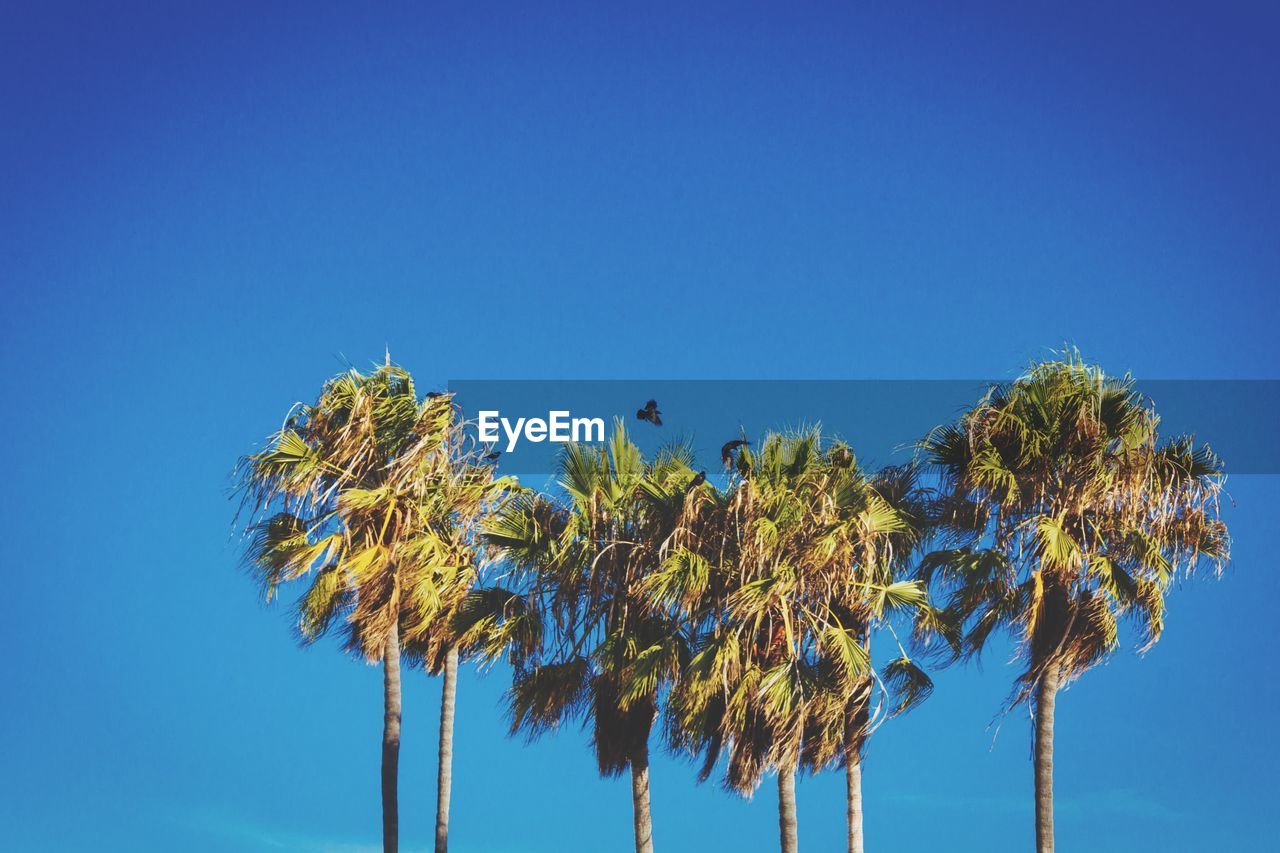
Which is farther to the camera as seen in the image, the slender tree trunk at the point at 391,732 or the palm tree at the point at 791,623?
the slender tree trunk at the point at 391,732

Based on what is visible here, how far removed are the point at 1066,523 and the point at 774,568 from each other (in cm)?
442

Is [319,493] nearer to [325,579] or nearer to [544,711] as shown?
[325,579]

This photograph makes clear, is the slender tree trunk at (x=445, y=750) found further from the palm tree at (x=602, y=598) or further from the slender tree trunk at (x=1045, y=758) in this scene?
the slender tree trunk at (x=1045, y=758)

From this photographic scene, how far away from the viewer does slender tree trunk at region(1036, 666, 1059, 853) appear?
25594mm

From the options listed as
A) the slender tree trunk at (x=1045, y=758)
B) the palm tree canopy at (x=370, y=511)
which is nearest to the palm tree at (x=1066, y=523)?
the slender tree trunk at (x=1045, y=758)

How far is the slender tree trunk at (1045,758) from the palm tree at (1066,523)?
0.01 meters

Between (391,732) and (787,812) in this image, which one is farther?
(391,732)

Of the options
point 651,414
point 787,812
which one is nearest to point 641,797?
point 787,812

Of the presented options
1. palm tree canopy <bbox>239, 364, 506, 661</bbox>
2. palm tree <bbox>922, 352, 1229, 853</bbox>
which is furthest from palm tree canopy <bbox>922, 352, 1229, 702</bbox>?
palm tree canopy <bbox>239, 364, 506, 661</bbox>

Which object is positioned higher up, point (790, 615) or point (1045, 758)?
point (790, 615)

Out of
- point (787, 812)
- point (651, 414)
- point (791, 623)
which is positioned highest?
point (651, 414)

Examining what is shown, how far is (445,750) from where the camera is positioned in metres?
30.6

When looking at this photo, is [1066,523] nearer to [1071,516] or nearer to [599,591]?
[1071,516]

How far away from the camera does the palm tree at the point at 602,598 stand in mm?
27141
